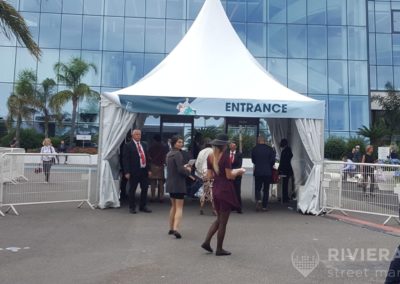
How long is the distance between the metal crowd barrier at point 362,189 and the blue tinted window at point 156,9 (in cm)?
2824

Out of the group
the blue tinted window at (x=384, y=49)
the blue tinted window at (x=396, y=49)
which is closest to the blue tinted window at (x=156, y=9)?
the blue tinted window at (x=384, y=49)

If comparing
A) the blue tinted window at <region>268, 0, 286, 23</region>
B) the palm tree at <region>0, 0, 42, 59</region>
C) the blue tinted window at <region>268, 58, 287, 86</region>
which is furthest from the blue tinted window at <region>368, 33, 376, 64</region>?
the palm tree at <region>0, 0, 42, 59</region>

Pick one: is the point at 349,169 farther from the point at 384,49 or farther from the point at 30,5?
the point at 384,49

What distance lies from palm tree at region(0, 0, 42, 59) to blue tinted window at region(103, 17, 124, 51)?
24.9 metres

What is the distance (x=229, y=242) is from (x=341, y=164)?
396 centimetres

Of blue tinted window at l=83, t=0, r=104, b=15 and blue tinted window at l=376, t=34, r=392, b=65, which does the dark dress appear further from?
blue tinted window at l=376, t=34, r=392, b=65

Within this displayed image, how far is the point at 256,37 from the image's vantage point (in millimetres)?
35062

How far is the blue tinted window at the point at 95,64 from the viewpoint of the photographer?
109 feet

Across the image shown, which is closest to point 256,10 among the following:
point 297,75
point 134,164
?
point 297,75

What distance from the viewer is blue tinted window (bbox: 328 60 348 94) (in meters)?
33.9

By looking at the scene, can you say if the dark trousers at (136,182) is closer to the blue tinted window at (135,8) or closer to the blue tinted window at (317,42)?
the blue tinted window at (135,8)

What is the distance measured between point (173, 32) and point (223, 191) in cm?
3077

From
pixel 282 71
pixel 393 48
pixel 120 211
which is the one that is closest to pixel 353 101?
pixel 282 71

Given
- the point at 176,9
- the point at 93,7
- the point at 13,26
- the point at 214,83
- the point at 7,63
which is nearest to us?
the point at 13,26
